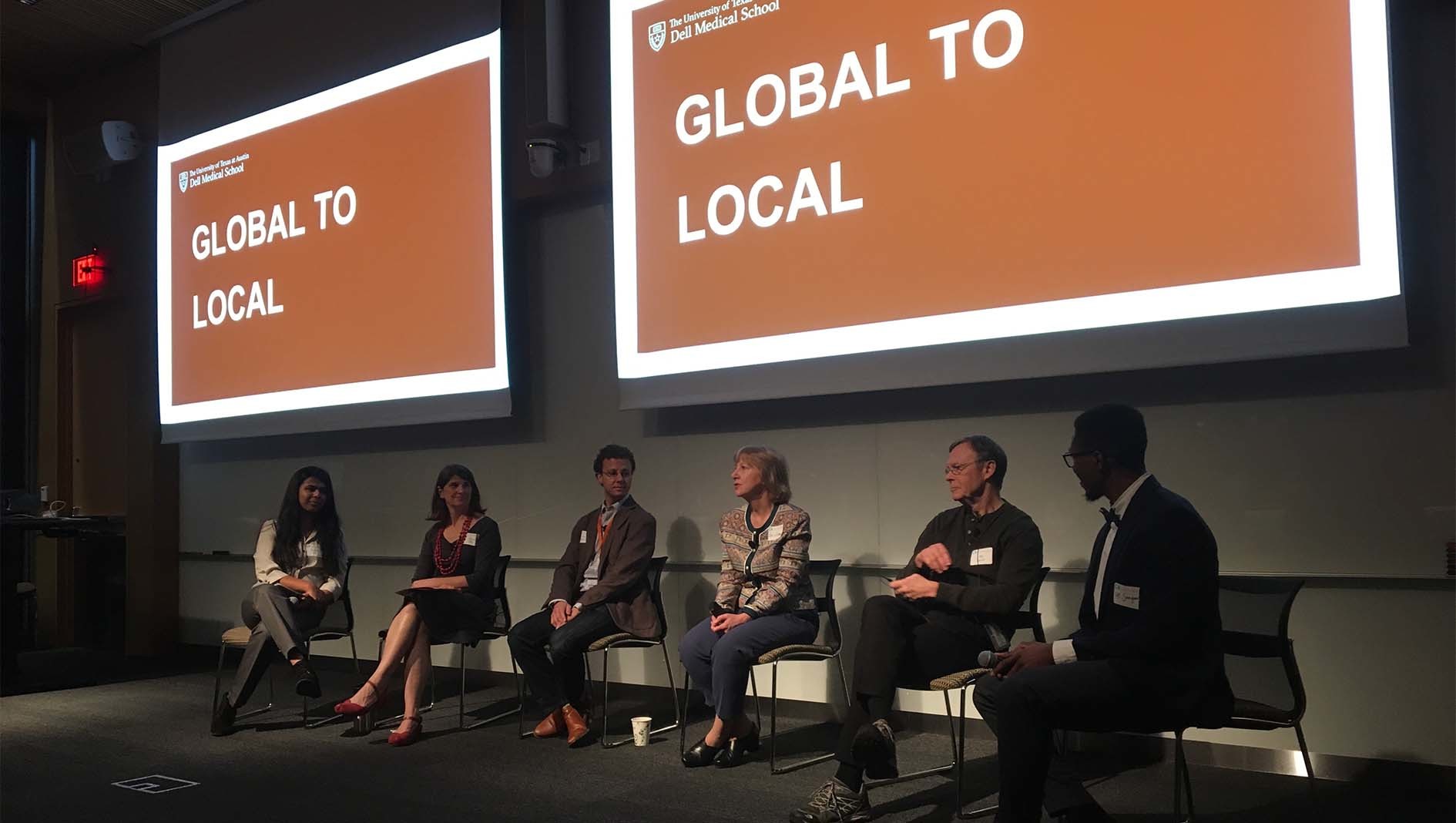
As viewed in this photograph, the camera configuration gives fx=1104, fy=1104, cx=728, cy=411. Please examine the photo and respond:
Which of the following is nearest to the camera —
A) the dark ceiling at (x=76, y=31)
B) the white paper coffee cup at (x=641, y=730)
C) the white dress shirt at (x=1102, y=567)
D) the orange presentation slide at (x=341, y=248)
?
the white dress shirt at (x=1102, y=567)

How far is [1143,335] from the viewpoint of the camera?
11.2ft

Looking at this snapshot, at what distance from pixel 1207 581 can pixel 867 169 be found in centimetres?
211

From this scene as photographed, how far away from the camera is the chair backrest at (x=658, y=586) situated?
4145 mm

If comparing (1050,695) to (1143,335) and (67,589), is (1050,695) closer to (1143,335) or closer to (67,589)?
(1143,335)

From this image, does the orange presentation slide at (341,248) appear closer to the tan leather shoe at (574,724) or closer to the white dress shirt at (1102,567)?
the tan leather shoe at (574,724)

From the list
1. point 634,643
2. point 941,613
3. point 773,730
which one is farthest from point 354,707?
point 941,613

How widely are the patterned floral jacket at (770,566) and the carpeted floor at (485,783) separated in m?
0.53

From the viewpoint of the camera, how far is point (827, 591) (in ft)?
12.8

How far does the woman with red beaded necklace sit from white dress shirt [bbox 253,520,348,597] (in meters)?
0.37

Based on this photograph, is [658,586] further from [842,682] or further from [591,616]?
[842,682]

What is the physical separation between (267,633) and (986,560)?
2.96 m

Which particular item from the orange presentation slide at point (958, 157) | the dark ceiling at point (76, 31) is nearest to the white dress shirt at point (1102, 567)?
the orange presentation slide at point (958, 157)

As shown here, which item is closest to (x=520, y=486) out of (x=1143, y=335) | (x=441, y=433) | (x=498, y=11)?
(x=441, y=433)

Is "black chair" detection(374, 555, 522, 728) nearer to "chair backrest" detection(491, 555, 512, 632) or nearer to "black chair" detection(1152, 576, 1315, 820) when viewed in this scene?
"chair backrest" detection(491, 555, 512, 632)
